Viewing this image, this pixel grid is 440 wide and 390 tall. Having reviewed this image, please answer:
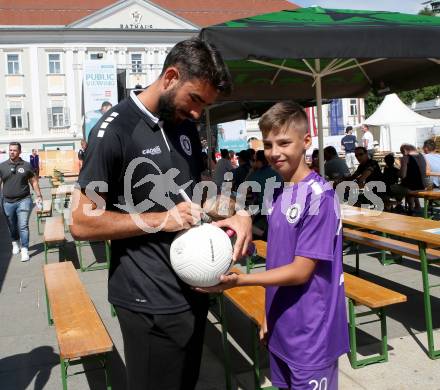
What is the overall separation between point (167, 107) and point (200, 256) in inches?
21.2

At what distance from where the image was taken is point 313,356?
1.97 meters

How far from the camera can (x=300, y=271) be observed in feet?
6.26

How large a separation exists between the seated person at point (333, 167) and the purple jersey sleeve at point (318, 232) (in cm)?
710

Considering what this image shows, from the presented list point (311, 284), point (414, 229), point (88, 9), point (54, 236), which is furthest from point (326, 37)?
point (88, 9)

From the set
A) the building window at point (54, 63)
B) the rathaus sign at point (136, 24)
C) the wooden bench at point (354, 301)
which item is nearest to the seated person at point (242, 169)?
the wooden bench at point (354, 301)

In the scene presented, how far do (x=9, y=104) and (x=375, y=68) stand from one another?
36692 mm

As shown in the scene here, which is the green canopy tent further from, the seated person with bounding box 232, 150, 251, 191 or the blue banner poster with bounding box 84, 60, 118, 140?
the blue banner poster with bounding box 84, 60, 118, 140

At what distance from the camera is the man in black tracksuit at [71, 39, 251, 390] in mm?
1649

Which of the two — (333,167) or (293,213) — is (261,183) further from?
(293,213)

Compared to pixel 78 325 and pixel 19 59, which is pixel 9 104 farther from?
pixel 78 325

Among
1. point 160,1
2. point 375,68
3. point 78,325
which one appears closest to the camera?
point 78,325

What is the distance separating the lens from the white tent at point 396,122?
Answer: 20234 mm

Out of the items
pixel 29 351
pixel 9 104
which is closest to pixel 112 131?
pixel 29 351

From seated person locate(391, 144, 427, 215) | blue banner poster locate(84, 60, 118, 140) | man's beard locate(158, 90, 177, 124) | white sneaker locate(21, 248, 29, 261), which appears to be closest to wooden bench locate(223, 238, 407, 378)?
man's beard locate(158, 90, 177, 124)
